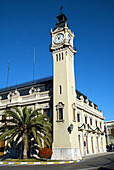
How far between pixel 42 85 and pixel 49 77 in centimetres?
242

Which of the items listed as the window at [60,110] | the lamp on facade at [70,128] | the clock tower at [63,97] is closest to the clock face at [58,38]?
the clock tower at [63,97]

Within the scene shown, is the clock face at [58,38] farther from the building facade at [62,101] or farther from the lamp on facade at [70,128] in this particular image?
the lamp on facade at [70,128]

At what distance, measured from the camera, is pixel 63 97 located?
26.3m

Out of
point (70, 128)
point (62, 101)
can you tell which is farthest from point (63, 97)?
point (70, 128)

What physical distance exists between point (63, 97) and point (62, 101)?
0.62 meters

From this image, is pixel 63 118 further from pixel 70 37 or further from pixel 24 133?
pixel 70 37

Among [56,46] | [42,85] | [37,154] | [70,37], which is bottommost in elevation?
[37,154]

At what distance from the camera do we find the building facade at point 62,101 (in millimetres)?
24344

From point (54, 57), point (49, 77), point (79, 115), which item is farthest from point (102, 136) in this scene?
point (54, 57)

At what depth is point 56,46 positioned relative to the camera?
97.4 ft

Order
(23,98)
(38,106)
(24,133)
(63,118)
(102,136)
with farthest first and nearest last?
1. (102,136)
2. (23,98)
3. (38,106)
4. (63,118)
5. (24,133)

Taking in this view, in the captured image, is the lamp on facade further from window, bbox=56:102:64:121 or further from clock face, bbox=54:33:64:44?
clock face, bbox=54:33:64:44

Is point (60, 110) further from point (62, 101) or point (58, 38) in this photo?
point (58, 38)

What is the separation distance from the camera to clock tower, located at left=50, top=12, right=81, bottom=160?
23859 mm
